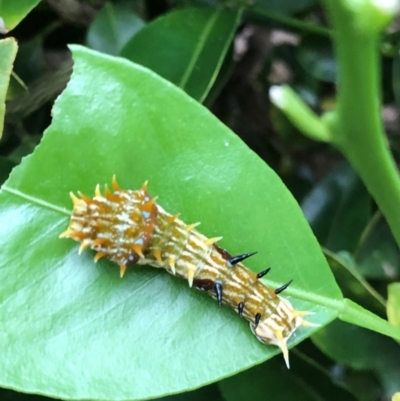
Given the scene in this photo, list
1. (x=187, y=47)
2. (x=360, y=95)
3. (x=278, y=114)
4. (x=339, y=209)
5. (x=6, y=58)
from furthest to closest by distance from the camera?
(x=278, y=114) → (x=339, y=209) → (x=187, y=47) → (x=6, y=58) → (x=360, y=95)

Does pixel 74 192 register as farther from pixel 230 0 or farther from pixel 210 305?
pixel 230 0

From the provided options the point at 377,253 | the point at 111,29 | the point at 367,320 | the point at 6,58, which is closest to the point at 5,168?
the point at 6,58

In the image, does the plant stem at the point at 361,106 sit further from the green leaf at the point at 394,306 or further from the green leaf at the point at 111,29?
the green leaf at the point at 111,29

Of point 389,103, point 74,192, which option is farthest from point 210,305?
point 389,103

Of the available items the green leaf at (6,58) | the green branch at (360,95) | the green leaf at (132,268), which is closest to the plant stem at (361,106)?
the green branch at (360,95)

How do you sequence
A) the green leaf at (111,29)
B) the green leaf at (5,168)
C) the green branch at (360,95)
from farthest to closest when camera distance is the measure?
the green leaf at (111,29) < the green leaf at (5,168) < the green branch at (360,95)

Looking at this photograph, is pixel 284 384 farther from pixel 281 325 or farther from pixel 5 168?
pixel 5 168
